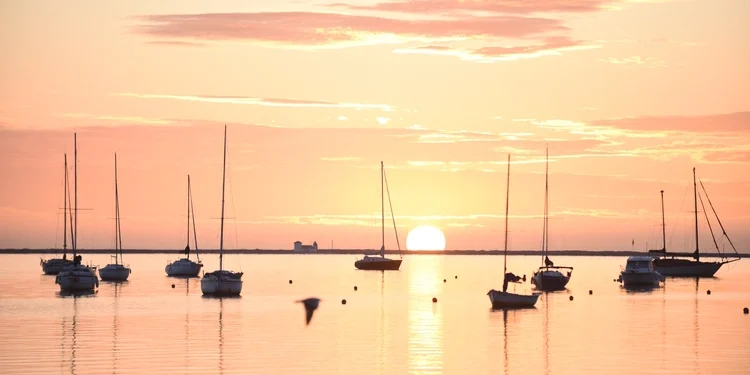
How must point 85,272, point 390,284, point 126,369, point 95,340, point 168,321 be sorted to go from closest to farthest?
1. point 126,369
2. point 95,340
3. point 168,321
4. point 85,272
5. point 390,284

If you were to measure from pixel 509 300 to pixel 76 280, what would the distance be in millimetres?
43072

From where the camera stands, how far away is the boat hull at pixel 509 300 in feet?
288

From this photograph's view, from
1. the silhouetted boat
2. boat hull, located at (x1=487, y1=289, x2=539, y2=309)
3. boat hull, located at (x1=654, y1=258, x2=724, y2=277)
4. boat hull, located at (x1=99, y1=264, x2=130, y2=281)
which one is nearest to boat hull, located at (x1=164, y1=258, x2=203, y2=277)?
boat hull, located at (x1=99, y1=264, x2=130, y2=281)

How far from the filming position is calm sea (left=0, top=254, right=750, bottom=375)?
52.2m

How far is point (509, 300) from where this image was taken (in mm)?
88438

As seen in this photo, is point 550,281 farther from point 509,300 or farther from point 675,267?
point 675,267

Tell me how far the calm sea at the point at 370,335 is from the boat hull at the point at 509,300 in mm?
1581

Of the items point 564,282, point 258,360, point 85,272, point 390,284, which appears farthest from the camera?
point 390,284

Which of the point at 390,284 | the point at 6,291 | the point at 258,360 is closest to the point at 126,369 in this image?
the point at 258,360

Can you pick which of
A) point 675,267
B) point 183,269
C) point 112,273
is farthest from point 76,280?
point 675,267

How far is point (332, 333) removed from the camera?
67.4m

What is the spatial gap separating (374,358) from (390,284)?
8447 cm

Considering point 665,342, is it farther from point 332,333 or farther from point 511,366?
point 332,333

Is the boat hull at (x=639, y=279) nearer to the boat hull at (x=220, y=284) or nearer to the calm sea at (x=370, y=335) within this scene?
the calm sea at (x=370, y=335)
